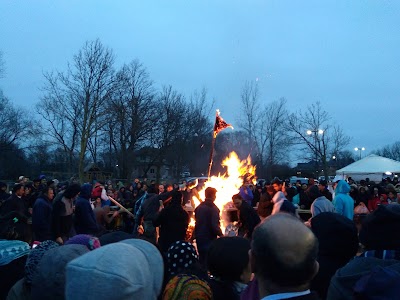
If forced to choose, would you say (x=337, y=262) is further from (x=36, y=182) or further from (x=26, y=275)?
(x=36, y=182)

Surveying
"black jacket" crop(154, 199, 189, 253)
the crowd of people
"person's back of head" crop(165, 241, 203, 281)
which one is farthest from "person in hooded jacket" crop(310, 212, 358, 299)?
"black jacket" crop(154, 199, 189, 253)

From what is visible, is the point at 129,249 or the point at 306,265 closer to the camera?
the point at 306,265

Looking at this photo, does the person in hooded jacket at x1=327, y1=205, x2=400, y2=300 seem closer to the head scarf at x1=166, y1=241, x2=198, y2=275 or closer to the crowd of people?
the crowd of people

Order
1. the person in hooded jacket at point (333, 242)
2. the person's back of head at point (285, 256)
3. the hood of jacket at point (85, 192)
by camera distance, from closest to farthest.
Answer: the person's back of head at point (285, 256) → the person in hooded jacket at point (333, 242) → the hood of jacket at point (85, 192)

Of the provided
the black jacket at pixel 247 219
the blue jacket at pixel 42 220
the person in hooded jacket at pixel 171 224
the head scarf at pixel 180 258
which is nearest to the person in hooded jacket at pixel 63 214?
the blue jacket at pixel 42 220

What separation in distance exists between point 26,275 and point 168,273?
1.15 m

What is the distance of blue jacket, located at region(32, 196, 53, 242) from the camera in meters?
8.60

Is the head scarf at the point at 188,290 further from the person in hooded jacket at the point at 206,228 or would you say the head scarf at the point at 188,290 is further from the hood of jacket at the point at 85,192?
the hood of jacket at the point at 85,192

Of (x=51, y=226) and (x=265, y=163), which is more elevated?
(x=265, y=163)

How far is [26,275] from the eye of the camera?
3.45 metres

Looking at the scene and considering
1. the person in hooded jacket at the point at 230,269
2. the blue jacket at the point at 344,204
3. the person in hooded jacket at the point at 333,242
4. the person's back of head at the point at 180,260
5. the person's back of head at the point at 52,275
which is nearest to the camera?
the person's back of head at the point at 52,275

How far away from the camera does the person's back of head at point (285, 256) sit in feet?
6.89

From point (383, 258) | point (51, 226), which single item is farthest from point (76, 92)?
point (383, 258)

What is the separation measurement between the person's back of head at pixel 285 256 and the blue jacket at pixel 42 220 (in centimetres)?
717
